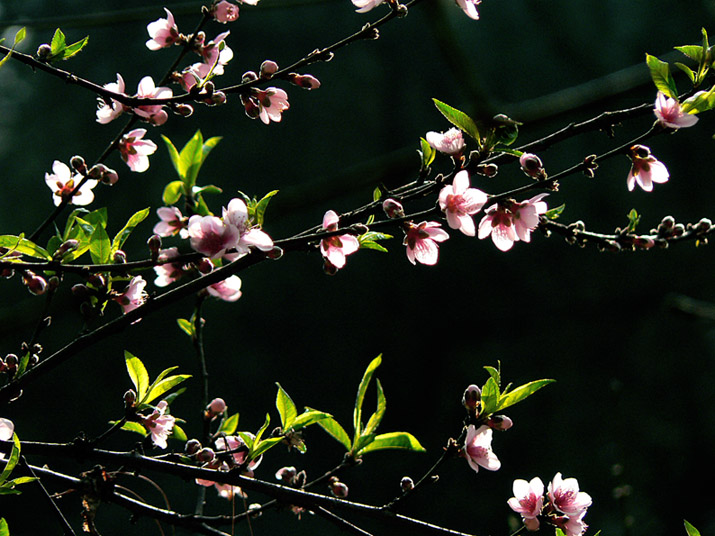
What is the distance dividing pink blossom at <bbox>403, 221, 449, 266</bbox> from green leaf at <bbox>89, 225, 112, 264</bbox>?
0.86ft

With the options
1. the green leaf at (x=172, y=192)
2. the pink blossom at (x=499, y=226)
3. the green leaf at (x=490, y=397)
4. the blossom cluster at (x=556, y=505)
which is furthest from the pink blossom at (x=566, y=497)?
the green leaf at (x=172, y=192)

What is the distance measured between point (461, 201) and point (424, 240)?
0.20ft

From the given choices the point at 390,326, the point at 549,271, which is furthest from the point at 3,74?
the point at 549,271

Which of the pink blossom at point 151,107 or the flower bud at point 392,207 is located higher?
the pink blossom at point 151,107

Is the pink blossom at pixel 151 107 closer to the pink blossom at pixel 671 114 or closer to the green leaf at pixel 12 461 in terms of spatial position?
the green leaf at pixel 12 461

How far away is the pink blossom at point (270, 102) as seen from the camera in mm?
649

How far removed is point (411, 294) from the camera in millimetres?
2156

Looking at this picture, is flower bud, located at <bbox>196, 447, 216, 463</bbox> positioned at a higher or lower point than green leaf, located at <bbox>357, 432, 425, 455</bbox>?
higher

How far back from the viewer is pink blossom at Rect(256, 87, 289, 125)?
0.65 m

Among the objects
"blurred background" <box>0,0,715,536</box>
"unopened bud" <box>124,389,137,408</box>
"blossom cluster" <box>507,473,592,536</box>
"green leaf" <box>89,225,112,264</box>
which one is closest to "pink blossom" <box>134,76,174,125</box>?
"green leaf" <box>89,225,112,264</box>

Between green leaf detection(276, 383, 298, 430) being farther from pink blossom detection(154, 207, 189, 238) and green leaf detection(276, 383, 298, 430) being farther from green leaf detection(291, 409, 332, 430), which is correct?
pink blossom detection(154, 207, 189, 238)

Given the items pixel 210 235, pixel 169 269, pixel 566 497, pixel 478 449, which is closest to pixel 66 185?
pixel 169 269

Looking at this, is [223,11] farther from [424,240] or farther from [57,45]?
[424,240]

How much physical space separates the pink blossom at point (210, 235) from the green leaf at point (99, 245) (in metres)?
0.13
